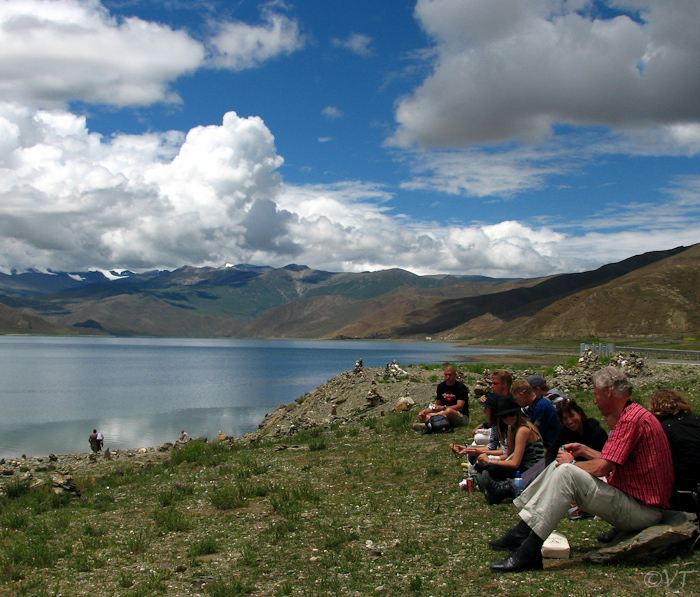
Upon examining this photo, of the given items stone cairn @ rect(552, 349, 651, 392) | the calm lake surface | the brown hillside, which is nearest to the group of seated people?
stone cairn @ rect(552, 349, 651, 392)

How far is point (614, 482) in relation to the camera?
6000mm

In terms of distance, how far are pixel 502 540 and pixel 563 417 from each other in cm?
202

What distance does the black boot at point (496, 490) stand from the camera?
876 centimetres

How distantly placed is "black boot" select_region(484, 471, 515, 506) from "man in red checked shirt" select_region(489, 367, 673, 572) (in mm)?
2589

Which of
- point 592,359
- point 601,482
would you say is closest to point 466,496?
point 601,482

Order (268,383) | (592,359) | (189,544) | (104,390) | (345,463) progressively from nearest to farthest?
(189,544) < (345,463) < (592,359) < (104,390) < (268,383)

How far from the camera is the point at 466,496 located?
31.9 feet

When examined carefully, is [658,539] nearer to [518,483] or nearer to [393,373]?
[518,483]

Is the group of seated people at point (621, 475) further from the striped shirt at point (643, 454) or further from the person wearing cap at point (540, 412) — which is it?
the person wearing cap at point (540, 412)

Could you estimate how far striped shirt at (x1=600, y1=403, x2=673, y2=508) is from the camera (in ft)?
18.8

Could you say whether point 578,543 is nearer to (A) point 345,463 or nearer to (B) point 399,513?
(B) point 399,513

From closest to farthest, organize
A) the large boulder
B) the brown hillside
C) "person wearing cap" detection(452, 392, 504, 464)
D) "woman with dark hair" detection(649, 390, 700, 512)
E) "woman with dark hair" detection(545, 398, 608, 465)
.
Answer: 1. the large boulder
2. "woman with dark hair" detection(649, 390, 700, 512)
3. "woman with dark hair" detection(545, 398, 608, 465)
4. "person wearing cap" detection(452, 392, 504, 464)
5. the brown hillside

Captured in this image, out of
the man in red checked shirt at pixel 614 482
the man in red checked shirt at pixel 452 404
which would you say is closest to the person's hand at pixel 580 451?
the man in red checked shirt at pixel 614 482

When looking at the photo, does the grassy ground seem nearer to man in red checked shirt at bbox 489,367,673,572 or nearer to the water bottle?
the water bottle
